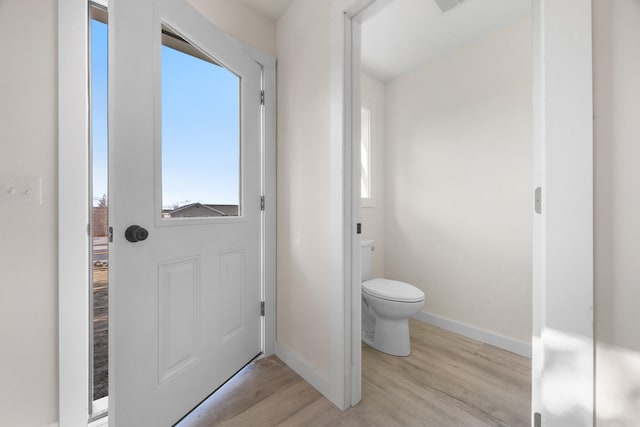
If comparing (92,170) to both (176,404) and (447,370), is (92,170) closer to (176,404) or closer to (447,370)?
(176,404)

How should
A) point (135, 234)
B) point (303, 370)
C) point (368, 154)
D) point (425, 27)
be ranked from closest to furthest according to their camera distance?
point (135, 234) → point (303, 370) → point (425, 27) → point (368, 154)

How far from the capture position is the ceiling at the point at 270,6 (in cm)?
166

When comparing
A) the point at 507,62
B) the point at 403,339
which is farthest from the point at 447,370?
the point at 507,62

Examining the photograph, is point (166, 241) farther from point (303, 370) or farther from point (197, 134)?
point (303, 370)

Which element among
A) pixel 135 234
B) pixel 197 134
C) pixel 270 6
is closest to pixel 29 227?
pixel 135 234

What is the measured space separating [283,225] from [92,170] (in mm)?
1056

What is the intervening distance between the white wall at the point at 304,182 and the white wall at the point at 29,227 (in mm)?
1125

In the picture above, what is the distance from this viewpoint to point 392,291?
1.88 m

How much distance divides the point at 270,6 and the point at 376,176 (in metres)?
1.71

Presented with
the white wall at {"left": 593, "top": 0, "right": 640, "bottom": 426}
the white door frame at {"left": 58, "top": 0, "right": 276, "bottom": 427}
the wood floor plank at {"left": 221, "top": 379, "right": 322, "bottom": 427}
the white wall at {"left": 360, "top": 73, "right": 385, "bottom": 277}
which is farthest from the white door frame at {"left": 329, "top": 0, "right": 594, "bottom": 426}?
the white wall at {"left": 360, "top": 73, "right": 385, "bottom": 277}

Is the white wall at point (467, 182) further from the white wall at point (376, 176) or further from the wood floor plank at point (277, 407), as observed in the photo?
the wood floor plank at point (277, 407)

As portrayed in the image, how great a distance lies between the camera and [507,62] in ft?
6.33

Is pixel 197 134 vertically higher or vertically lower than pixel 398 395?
higher

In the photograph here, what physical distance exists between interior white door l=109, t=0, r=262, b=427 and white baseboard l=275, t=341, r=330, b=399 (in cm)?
24
